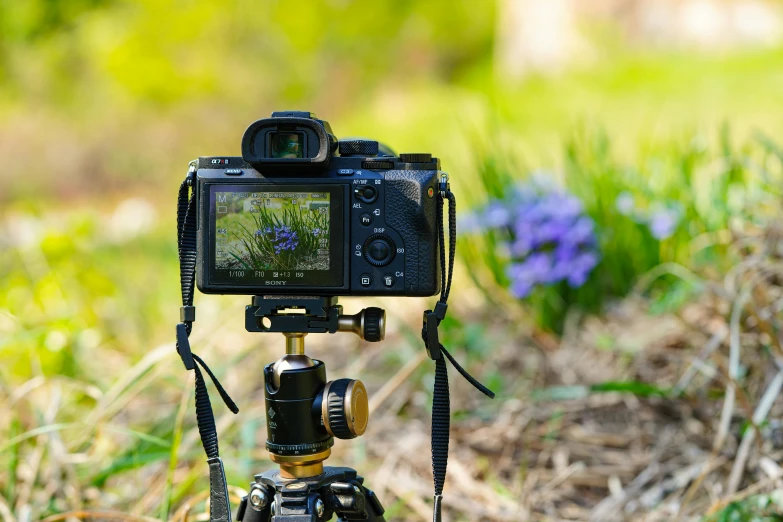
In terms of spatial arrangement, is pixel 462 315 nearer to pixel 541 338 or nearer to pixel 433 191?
pixel 541 338

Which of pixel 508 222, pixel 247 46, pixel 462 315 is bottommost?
pixel 462 315

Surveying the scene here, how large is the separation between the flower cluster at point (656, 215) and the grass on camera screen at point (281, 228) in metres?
1.49

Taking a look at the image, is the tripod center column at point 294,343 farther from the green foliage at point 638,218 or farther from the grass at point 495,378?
the green foliage at point 638,218

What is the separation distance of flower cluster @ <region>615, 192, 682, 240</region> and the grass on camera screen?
1490mm

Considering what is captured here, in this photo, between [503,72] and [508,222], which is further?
[503,72]

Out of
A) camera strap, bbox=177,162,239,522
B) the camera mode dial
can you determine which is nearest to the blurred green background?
camera strap, bbox=177,162,239,522

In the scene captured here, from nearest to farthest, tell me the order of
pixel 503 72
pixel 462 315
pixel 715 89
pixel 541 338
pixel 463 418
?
pixel 463 418
pixel 541 338
pixel 462 315
pixel 715 89
pixel 503 72

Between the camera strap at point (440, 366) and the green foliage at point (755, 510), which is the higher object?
the camera strap at point (440, 366)

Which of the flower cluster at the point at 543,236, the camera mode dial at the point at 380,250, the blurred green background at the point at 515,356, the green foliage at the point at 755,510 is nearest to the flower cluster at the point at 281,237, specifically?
the camera mode dial at the point at 380,250

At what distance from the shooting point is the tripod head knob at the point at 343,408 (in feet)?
4.27

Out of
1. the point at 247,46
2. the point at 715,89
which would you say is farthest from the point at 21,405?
the point at 247,46

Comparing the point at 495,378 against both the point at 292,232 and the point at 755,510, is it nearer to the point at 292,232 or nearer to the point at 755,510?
the point at 755,510

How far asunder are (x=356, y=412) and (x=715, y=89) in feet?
17.9

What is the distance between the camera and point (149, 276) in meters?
4.14
